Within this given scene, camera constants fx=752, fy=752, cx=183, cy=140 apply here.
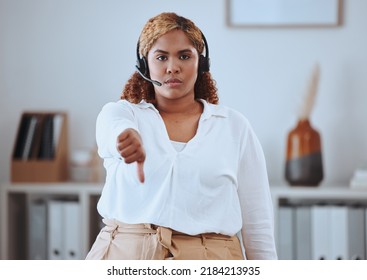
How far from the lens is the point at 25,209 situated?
2248 mm

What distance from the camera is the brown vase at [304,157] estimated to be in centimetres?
207

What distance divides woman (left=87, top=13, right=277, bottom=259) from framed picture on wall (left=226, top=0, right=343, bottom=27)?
813mm

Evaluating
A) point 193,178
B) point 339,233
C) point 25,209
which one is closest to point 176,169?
point 193,178

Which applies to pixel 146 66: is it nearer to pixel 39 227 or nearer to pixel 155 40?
pixel 155 40

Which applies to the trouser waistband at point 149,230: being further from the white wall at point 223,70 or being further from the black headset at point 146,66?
the white wall at point 223,70

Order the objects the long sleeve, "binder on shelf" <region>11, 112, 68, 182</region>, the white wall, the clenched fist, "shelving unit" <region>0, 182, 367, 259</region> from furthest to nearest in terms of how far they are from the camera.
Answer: "binder on shelf" <region>11, 112, 68, 182</region> < "shelving unit" <region>0, 182, 367, 259</region> < the white wall < the long sleeve < the clenched fist

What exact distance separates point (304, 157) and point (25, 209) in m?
0.84

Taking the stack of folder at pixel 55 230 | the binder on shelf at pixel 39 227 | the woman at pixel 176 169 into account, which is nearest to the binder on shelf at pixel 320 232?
the stack of folder at pixel 55 230

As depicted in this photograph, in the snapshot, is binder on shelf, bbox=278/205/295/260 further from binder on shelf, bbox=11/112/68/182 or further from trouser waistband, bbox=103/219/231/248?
trouser waistband, bbox=103/219/231/248

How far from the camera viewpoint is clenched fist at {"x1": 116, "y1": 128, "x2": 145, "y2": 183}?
0.98m

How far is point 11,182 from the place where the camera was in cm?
211

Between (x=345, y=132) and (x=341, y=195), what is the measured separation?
0.21 metres

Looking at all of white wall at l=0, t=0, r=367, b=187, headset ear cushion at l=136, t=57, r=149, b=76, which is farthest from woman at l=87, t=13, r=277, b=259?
white wall at l=0, t=0, r=367, b=187
